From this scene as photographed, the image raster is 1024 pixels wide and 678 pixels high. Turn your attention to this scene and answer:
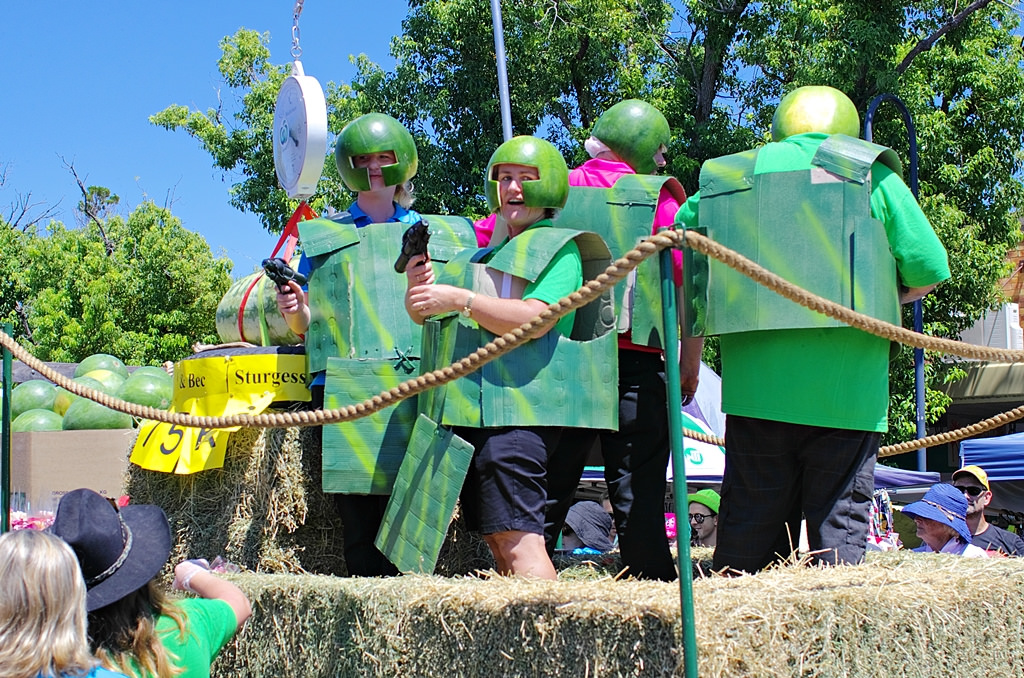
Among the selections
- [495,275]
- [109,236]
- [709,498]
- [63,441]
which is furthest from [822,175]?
[109,236]

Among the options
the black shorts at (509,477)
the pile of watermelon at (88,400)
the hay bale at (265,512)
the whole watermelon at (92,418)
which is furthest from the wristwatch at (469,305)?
the whole watermelon at (92,418)

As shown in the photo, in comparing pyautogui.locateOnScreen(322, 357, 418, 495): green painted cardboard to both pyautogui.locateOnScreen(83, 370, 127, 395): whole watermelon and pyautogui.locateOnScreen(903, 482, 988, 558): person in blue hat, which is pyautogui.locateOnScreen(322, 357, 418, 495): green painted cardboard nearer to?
pyautogui.locateOnScreen(903, 482, 988, 558): person in blue hat

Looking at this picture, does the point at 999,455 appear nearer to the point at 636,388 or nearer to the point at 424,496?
the point at 636,388

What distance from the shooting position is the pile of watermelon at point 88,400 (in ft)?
28.9

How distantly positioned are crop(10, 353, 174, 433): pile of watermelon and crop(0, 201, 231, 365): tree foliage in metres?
9.25

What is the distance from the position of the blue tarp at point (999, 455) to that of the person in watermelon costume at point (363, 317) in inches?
263

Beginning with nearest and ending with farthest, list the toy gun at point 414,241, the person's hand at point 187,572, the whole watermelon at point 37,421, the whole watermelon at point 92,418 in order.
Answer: the person's hand at point 187,572, the toy gun at point 414,241, the whole watermelon at point 92,418, the whole watermelon at point 37,421

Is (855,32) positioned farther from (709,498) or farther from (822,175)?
(822,175)

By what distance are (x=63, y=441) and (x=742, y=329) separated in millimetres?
5361

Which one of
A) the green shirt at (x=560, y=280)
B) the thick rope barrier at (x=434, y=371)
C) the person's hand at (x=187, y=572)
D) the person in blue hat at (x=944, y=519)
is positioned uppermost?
the green shirt at (x=560, y=280)

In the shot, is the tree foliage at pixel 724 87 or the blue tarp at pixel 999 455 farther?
the tree foliage at pixel 724 87

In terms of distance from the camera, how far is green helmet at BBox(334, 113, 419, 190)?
13.8 feet

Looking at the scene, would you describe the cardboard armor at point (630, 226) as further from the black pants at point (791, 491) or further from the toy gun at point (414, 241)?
the toy gun at point (414, 241)

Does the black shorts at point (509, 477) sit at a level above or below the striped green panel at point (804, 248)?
below
